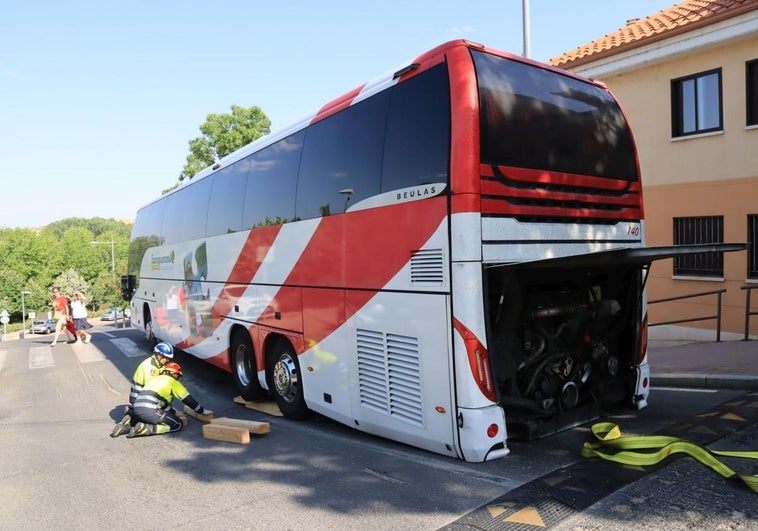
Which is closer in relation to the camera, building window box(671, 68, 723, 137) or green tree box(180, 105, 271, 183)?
building window box(671, 68, 723, 137)

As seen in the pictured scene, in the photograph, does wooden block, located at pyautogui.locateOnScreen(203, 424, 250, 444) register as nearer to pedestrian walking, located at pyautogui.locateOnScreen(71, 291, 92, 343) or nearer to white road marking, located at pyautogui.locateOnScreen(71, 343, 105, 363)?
white road marking, located at pyautogui.locateOnScreen(71, 343, 105, 363)

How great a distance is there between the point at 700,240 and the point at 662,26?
17.4ft

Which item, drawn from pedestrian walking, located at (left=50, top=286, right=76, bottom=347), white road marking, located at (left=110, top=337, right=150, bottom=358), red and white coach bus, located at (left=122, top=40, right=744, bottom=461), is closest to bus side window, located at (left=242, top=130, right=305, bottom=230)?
red and white coach bus, located at (left=122, top=40, right=744, bottom=461)

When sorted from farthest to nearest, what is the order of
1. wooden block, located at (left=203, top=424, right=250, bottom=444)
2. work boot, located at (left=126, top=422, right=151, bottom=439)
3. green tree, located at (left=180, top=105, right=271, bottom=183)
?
green tree, located at (left=180, top=105, right=271, bottom=183), work boot, located at (left=126, top=422, right=151, bottom=439), wooden block, located at (left=203, top=424, right=250, bottom=444)

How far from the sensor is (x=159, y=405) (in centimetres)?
688

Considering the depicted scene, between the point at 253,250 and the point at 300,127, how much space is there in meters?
1.92

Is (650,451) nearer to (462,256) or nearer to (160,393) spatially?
(462,256)

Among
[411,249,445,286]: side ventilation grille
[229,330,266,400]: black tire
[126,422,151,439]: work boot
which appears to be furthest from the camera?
[229,330,266,400]: black tire

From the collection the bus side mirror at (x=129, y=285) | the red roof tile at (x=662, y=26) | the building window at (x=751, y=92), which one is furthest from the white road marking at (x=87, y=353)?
the building window at (x=751, y=92)

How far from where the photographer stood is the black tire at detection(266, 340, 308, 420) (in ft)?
22.4

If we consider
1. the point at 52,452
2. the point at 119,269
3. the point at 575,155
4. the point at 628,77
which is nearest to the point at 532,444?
the point at 575,155

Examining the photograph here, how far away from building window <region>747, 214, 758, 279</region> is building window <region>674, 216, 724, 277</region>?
1.80 feet

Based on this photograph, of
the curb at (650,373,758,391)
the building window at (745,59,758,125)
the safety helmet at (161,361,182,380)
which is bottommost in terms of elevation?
the curb at (650,373,758,391)

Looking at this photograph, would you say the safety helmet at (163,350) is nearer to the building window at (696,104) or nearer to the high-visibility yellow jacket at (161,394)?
the high-visibility yellow jacket at (161,394)
